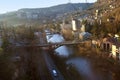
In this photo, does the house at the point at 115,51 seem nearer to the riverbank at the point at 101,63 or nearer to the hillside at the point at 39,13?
the riverbank at the point at 101,63

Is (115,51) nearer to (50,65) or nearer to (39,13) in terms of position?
(50,65)

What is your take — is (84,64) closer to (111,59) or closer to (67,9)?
(111,59)

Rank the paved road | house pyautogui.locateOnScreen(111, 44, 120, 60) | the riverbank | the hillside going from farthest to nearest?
the hillside → house pyautogui.locateOnScreen(111, 44, 120, 60) → the riverbank → the paved road

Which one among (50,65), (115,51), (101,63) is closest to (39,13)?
(115,51)

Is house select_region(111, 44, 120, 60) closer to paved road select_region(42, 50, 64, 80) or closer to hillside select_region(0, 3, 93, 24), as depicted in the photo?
paved road select_region(42, 50, 64, 80)

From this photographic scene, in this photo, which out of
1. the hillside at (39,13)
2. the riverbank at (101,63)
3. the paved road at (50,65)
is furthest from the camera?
the hillside at (39,13)

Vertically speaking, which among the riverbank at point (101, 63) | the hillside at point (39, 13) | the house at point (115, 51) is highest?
the hillside at point (39, 13)

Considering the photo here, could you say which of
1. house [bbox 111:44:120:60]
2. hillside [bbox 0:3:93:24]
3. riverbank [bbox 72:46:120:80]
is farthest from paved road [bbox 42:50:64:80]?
hillside [bbox 0:3:93:24]

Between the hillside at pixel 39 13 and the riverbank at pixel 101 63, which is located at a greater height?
the hillside at pixel 39 13

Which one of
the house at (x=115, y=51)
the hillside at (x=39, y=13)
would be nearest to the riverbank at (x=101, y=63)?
the house at (x=115, y=51)
